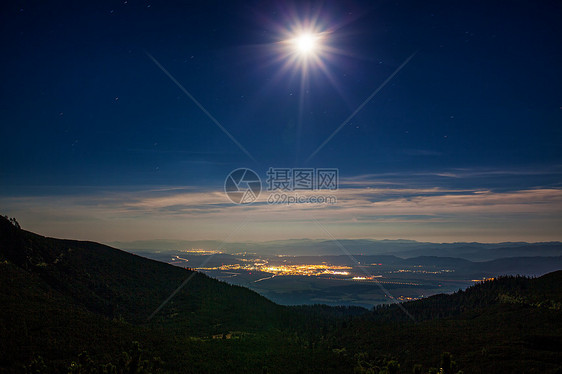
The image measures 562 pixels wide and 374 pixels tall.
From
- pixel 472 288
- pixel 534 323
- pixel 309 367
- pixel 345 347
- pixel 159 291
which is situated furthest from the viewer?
pixel 472 288

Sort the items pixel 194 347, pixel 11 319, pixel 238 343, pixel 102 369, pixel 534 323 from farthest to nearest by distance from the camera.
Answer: pixel 238 343 < pixel 534 323 < pixel 194 347 < pixel 11 319 < pixel 102 369

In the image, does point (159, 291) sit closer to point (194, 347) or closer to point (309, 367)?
point (194, 347)

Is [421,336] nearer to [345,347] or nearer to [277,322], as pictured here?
[345,347]

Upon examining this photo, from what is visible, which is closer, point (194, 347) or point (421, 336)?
point (194, 347)

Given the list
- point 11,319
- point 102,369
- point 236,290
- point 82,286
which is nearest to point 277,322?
point 236,290

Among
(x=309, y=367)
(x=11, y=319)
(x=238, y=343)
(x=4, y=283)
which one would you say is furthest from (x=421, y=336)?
(x=4, y=283)

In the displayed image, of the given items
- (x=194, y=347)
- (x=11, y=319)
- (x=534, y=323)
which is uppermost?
(x=11, y=319)

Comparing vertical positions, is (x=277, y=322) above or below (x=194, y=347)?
below
